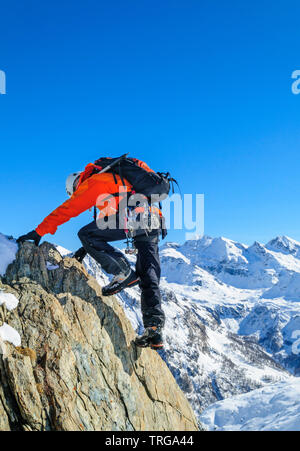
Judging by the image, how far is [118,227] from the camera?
9297 millimetres

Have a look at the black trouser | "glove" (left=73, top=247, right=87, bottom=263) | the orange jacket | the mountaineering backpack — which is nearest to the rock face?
"glove" (left=73, top=247, right=87, bottom=263)

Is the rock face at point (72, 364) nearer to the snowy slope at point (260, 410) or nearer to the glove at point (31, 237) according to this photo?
the glove at point (31, 237)

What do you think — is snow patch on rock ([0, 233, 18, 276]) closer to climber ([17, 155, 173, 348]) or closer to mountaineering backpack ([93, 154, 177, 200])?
climber ([17, 155, 173, 348])

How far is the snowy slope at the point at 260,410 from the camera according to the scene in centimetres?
9769

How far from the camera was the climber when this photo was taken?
905 centimetres

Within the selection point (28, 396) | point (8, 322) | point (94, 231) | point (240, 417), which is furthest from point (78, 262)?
point (240, 417)

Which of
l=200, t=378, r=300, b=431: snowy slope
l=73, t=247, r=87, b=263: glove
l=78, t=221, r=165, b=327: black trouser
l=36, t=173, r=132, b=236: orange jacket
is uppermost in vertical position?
l=36, t=173, r=132, b=236: orange jacket

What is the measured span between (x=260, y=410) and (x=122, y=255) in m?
140

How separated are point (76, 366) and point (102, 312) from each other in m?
2.33

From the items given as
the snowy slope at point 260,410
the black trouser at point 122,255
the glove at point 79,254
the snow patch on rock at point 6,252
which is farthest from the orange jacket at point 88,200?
the snowy slope at point 260,410

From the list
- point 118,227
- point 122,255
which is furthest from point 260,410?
point 118,227

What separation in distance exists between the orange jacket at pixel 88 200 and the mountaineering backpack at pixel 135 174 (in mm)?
176
